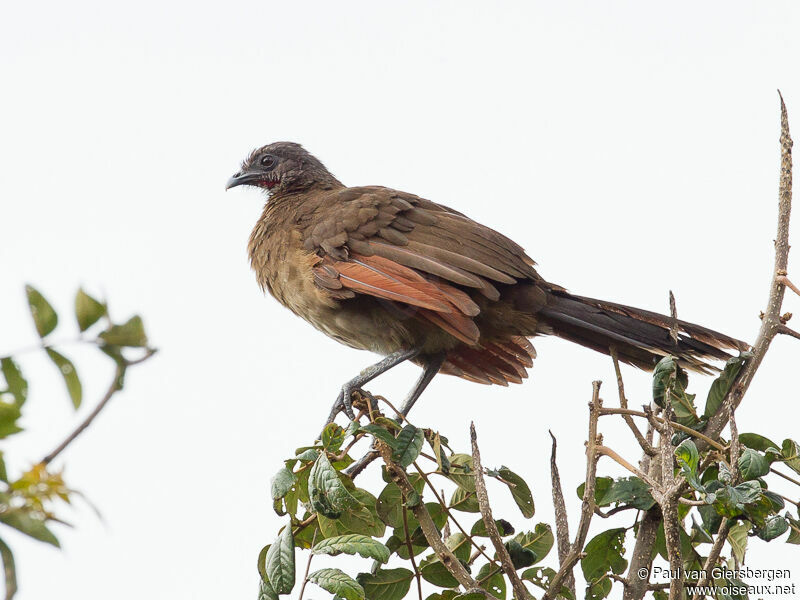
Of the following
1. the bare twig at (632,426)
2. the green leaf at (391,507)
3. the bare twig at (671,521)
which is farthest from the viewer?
the green leaf at (391,507)

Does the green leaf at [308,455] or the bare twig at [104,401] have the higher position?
the green leaf at [308,455]

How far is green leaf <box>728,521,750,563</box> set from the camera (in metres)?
2.30

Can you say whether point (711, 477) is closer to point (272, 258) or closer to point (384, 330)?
point (384, 330)

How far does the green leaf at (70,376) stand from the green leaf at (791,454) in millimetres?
2075

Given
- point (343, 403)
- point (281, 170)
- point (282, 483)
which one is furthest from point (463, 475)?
point (281, 170)

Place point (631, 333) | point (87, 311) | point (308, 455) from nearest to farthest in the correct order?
point (87, 311)
point (308, 455)
point (631, 333)

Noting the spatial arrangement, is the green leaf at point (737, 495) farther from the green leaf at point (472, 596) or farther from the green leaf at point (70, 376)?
the green leaf at point (70, 376)

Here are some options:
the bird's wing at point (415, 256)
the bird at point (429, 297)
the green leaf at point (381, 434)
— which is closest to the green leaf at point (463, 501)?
the green leaf at point (381, 434)

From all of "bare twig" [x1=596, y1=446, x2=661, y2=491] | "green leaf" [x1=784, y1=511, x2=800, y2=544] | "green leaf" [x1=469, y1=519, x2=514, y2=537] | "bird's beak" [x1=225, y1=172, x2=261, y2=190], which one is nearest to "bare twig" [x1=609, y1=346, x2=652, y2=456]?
"bare twig" [x1=596, y1=446, x2=661, y2=491]

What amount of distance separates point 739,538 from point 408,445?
2.84ft

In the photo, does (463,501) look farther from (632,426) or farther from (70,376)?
(70,376)

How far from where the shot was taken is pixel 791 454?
245cm

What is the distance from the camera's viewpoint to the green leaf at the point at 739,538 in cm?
230

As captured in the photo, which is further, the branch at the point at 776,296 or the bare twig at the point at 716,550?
→ the branch at the point at 776,296
